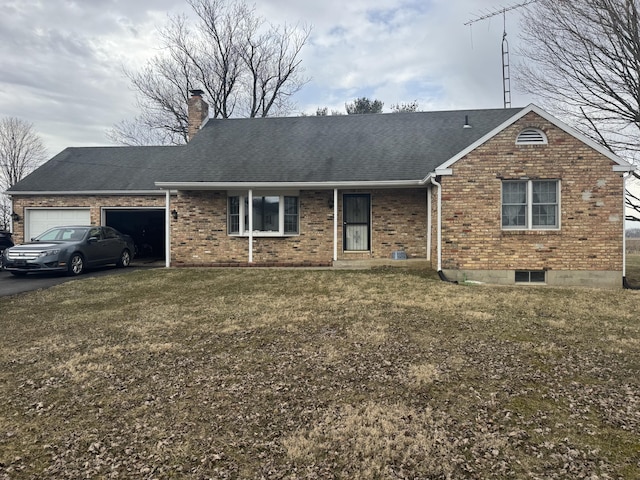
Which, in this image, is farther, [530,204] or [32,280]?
[32,280]

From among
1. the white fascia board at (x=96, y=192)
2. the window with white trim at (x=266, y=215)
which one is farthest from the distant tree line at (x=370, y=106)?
the window with white trim at (x=266, y=215)

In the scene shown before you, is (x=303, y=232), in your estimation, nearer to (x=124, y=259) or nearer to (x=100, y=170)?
(x=124, y=259)

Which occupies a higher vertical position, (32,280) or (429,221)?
(429,221)

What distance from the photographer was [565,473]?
2.57 meters

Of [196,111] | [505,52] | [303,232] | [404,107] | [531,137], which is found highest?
[404,107]

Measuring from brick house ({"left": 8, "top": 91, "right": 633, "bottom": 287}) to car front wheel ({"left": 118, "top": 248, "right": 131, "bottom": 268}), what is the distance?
6.92 ft

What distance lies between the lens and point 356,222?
42.5 feet

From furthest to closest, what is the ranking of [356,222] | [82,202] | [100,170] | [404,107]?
[404,107]
[100,170]
[82,202]
[356,222]

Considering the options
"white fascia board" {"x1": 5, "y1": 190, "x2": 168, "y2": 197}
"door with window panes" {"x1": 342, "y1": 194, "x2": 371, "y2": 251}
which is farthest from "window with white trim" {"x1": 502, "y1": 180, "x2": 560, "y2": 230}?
"white fascia board" {"x1": 5, "y1": 190, "x2": 168, "y2": 197}

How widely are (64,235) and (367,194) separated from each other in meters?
9.64

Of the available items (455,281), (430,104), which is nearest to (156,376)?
(455,281)

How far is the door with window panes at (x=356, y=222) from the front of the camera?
12914 mm

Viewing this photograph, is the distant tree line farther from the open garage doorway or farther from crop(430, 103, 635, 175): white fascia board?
crop(430, 103, 635, 175): white fascia board

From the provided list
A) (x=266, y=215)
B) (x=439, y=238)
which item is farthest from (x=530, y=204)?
(x=266, y=215)
